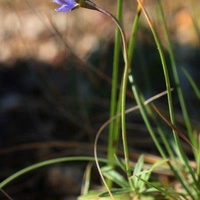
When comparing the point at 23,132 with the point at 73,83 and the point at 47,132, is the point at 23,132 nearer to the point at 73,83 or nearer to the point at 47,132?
the point at 47,132

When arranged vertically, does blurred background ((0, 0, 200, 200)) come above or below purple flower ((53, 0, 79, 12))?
below

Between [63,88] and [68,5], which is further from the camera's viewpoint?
[63,88]

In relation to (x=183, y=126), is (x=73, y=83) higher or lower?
higher

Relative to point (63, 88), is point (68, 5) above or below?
above

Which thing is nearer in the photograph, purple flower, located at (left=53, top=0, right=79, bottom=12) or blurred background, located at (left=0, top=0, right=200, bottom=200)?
purple flower, located at (left=53, top=0, right=79, bottom=12)

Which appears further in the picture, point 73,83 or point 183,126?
point 73,83

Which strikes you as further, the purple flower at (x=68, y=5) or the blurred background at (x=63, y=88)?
the blurred background at (x=63, y=88)

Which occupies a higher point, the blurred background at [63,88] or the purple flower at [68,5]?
the purple flower at [68,5]

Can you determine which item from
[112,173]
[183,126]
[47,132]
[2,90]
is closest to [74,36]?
[2,90]
